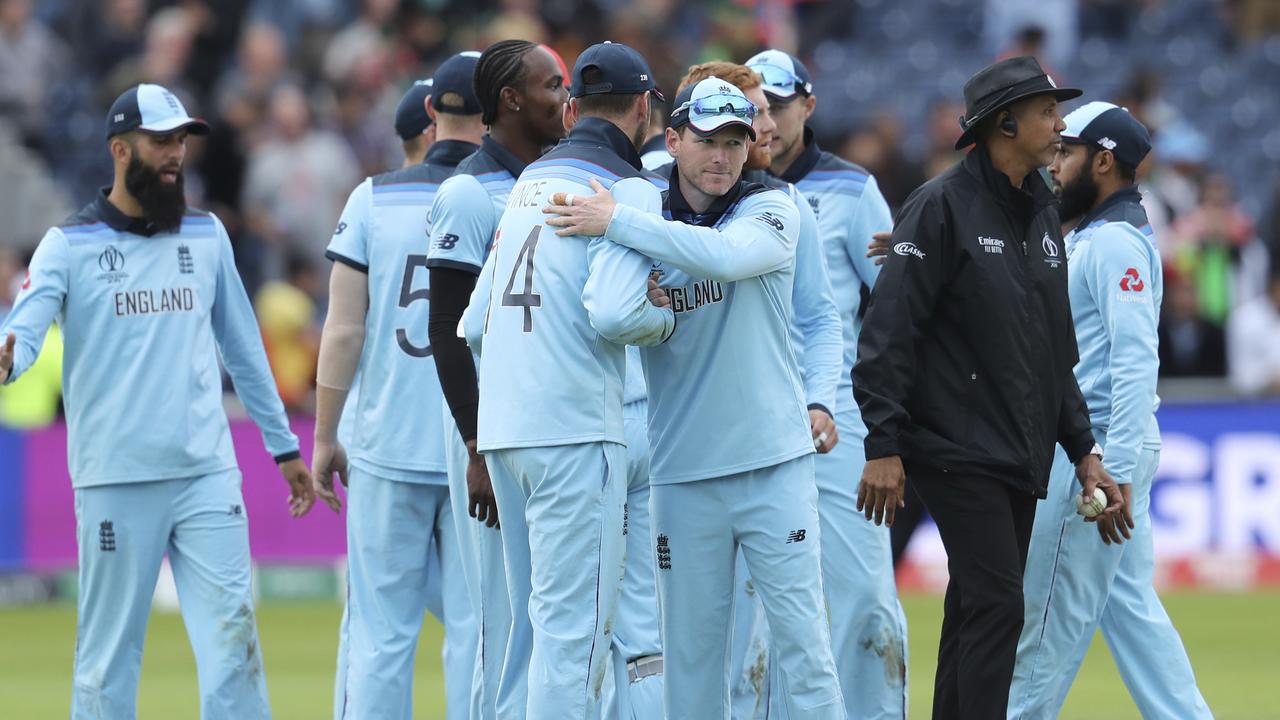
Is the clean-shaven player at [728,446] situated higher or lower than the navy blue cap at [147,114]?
lower

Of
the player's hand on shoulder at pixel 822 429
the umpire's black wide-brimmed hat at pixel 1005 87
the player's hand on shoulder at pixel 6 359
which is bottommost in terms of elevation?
the player's hand on shoulder at pixel 822 429

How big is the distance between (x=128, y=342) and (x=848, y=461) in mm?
3165

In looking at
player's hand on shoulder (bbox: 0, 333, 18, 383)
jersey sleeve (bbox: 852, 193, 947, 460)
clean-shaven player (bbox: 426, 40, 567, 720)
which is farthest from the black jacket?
player's hand on shoulder (bbox: 0, 333, 18, 383)

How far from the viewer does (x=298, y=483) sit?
884 centimetres

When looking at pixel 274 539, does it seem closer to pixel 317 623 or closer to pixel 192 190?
pixel 317 623

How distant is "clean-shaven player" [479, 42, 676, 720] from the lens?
22.4 feet

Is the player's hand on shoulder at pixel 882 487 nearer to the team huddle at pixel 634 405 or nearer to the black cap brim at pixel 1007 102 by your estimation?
the team huddle at pixel 634 405

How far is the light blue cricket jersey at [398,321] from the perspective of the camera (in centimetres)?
835

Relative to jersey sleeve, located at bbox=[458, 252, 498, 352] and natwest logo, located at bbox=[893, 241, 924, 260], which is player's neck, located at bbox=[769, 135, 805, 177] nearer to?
natwest logo, located at bbox=[893, 241, 924, 260]

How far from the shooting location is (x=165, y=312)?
8.45m

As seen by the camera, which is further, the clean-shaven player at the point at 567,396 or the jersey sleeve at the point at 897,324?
the jersey sleeve at the point at 897,324

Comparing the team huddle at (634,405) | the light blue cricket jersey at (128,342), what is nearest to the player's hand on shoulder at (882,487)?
the team huddle at (634,405)

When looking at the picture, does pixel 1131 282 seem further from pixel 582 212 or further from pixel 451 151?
pixel 451 151

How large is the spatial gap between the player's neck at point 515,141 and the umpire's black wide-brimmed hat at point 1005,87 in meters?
1.67
